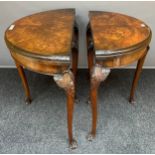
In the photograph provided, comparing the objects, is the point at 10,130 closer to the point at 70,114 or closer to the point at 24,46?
the point at 70,114

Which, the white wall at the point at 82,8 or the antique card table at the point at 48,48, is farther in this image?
the white wall at the point at 82,8

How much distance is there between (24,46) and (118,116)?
0.69 metres

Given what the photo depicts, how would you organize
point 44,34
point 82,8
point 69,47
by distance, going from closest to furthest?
point 69,47 → point 44,34 → point 82,8

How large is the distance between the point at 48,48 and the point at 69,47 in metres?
0.09

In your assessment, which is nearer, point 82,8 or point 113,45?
point 113,45

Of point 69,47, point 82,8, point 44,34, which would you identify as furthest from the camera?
point 82,8

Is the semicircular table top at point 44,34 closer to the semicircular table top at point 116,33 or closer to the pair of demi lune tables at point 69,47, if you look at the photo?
the pair of demi lune tables at point 69,47

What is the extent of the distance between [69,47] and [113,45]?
19cm

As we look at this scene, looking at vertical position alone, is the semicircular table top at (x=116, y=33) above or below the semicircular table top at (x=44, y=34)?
below

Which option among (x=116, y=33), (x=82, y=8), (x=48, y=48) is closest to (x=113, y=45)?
(x=116, y=33)

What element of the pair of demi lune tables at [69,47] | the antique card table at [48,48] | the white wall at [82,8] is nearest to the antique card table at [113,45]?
the pair of demi lune tables at [69,47]

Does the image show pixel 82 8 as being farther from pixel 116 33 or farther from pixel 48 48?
pixel 48 48

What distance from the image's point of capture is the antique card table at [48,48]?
2.88ft

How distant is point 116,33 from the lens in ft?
3.37
